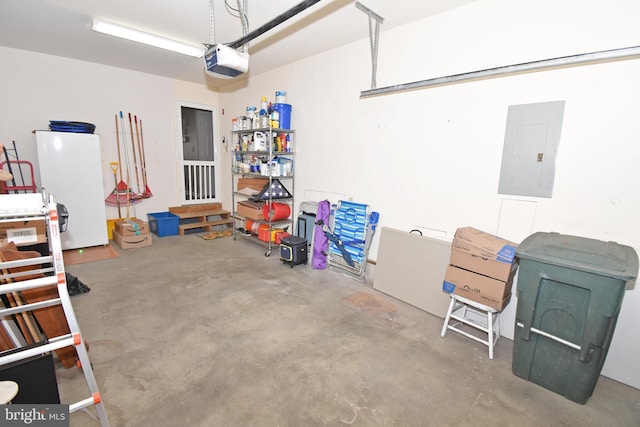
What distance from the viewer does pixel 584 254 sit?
1.84 m

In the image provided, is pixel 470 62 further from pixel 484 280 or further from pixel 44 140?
pixel 44 140

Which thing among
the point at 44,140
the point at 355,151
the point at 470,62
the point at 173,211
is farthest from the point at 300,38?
the point at 173,211

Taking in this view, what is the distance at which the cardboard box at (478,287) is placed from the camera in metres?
2.28

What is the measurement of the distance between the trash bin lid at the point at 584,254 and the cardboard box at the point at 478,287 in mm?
399

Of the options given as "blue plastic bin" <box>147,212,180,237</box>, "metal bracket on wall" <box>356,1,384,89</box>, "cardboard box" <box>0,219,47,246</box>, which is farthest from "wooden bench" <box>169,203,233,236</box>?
"metal bracket on wall" <box>356,1,384,89</box>

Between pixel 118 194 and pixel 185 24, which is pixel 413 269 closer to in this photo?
pixel 185 24

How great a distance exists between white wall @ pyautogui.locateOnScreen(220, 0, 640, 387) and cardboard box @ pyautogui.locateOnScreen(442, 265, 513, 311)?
415 millimetres

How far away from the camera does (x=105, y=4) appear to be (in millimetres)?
2865

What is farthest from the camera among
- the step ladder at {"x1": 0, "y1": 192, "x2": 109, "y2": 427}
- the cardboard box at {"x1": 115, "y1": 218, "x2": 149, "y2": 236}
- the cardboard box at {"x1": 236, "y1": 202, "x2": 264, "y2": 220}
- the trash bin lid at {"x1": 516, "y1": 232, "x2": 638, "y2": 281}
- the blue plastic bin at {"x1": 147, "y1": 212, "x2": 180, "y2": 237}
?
the blue plastic bin at {"x1": 147, "y1": 212, "x2": 180, "y2": 237}

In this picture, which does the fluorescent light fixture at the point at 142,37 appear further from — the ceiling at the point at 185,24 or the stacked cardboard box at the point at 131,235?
the stacked cardboard box at the point at 131,235

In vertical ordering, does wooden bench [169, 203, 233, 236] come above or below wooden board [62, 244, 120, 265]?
above

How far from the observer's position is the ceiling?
2.83 metres

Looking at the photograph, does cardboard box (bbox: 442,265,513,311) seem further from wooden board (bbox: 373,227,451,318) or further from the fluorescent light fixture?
the fluorescent light fixture

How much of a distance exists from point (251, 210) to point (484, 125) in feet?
11.0
